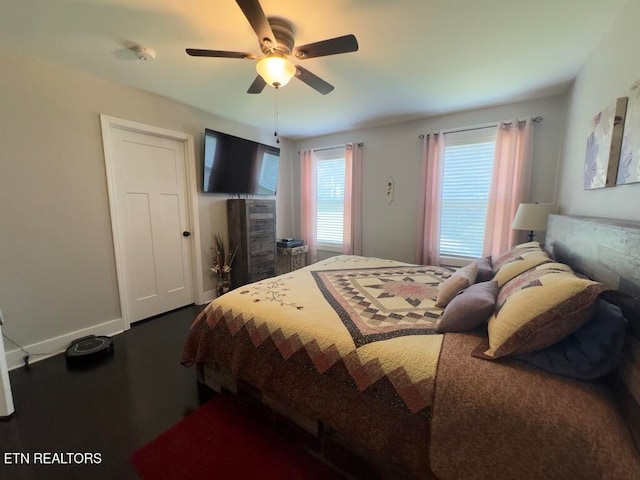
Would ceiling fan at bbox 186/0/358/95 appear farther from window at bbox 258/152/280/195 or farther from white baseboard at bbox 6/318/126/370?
white baseboard at bbox 6/318/126/370

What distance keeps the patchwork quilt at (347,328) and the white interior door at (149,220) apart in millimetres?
1616

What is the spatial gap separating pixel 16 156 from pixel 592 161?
14.2ft

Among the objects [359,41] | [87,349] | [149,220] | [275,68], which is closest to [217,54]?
[275,68]

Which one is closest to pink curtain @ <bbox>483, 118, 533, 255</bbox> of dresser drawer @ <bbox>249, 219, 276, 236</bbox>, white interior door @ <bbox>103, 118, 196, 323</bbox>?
dresser drawer @ <bbox>249, 219, 276, 236</bbox>

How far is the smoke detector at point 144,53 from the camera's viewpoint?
1914mm

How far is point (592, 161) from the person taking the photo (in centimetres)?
178

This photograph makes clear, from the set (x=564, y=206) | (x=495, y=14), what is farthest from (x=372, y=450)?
(x=564, y=206)

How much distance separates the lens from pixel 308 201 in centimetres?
443

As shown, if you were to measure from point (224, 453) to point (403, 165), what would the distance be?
3.59 metres

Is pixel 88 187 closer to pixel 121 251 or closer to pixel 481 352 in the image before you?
pixel 121 251

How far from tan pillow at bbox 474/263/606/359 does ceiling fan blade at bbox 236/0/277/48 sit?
183 cm

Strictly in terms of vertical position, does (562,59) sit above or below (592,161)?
above

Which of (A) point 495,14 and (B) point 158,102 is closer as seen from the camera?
(A) point 495,14

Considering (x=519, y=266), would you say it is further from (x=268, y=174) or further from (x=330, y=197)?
(x=268, y=174)
